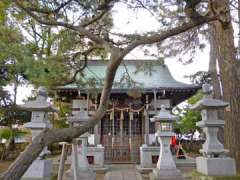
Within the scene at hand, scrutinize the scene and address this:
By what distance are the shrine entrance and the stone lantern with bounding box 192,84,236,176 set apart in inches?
283

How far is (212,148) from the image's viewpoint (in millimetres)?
5383

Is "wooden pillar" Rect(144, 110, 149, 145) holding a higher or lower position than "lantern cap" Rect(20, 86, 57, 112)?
lower

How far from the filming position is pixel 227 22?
4648 millimetres

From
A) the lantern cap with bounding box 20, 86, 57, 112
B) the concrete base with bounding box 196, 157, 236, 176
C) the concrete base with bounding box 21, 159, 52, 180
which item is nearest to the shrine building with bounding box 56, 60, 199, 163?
the lantern cap with bounding box 20, 86, 57, 112

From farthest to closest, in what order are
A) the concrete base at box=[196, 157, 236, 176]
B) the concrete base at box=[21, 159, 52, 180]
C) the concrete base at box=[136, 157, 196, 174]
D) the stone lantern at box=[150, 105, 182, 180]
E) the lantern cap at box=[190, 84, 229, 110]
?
the concrete base at box=[136, 157, 196, 174] < the stone lantern at box=[150, 105, 182, 180] < the concrete base at box=[21, 159, 52, 180] < the lantern cap at box=[190, 84, 229, 110] < the concrete base at box=[196, 157, 236, 176]

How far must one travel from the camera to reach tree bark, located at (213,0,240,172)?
539 centimetres

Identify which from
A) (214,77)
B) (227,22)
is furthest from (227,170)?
(214,77)

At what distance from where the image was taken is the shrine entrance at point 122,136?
12.7 metres

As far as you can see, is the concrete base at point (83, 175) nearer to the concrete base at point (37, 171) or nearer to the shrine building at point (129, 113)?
the concrete base at point (37, 171)

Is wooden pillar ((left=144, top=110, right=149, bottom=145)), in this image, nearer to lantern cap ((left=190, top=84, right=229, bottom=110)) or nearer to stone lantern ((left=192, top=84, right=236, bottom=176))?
stone lantern ((left=192, top=84, right=236, bottom=176))

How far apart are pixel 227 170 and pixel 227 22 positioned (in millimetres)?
2868

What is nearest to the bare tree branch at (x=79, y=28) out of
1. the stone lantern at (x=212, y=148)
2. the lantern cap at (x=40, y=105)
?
the lantern cap at (x=40, y=105)

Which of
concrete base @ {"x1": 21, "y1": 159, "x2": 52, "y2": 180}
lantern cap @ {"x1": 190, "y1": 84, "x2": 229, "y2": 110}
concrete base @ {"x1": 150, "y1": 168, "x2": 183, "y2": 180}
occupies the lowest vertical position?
concrete base @ {"x1": 150, "y1": 168, "x2": 183, "y2": 180}

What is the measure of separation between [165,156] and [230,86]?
371 cm
